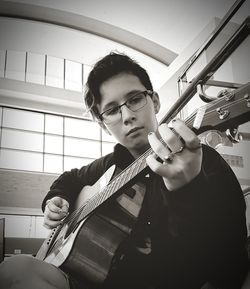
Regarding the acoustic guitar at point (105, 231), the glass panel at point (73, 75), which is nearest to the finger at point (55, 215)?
the acoustic guitar at point (105, 231)

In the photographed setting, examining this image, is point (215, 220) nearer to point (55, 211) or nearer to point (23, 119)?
point (55, 211)

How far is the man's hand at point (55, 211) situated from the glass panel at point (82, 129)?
625 millimetres

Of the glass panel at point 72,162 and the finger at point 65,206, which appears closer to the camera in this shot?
the finger at point 65,206

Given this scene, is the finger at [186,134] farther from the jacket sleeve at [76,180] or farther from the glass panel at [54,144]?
the glass panel at [54,144]

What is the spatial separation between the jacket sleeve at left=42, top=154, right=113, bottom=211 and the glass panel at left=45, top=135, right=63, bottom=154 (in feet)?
1.68

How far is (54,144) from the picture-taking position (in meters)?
1.48

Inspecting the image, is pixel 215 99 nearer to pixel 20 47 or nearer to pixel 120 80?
pixel 120 80

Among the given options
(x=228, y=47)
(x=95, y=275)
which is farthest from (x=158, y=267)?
(x=228, y=47)

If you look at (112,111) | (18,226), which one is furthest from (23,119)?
(112,111)

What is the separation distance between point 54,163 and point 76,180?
532mm

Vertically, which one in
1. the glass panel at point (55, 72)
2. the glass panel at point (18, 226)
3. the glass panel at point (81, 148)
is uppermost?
the glass panel at point (55, 72)

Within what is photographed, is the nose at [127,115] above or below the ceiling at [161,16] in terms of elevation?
below

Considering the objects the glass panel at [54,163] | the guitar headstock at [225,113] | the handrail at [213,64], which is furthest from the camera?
the glass panel at [54,163]

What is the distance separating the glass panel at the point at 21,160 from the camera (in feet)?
4.32
